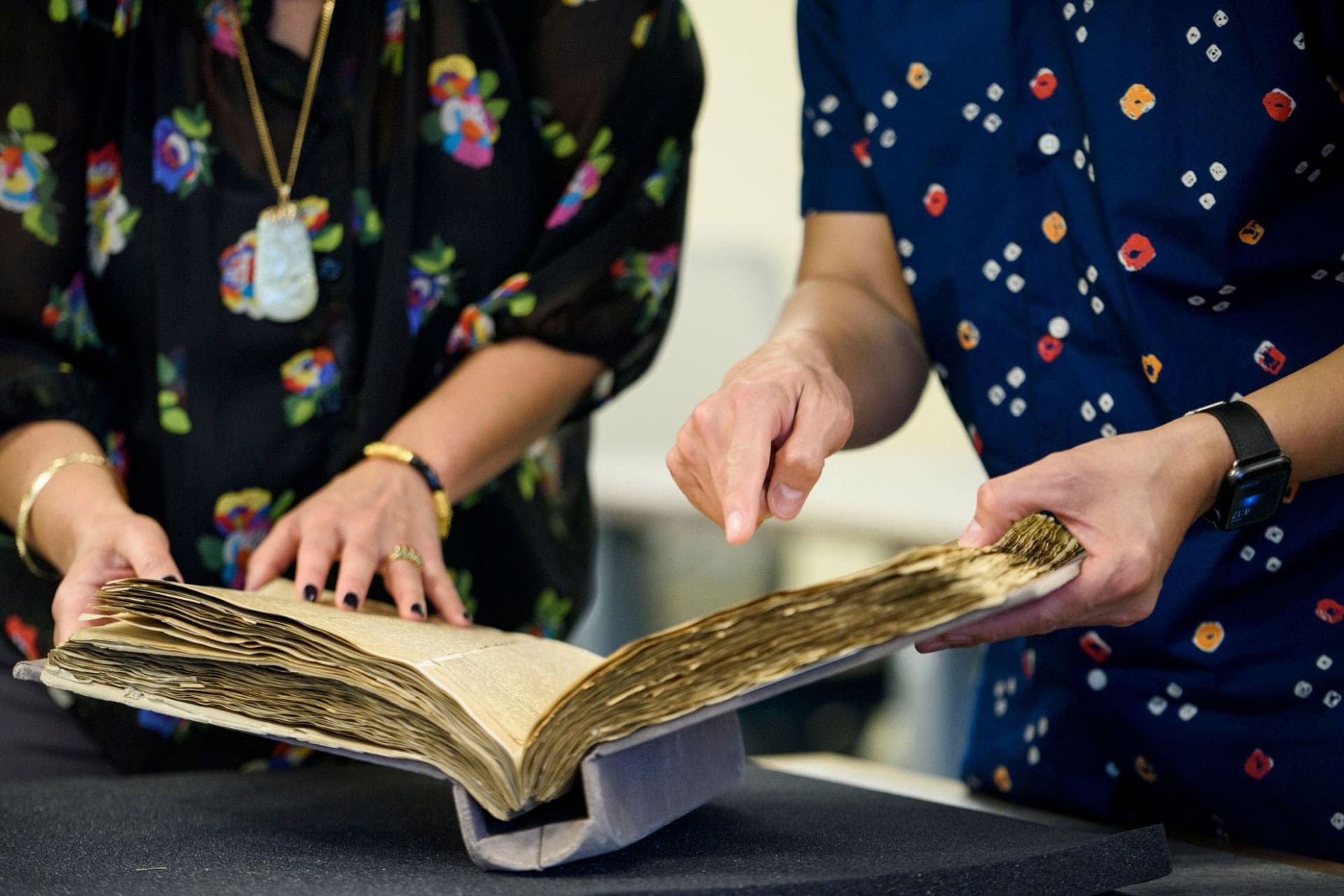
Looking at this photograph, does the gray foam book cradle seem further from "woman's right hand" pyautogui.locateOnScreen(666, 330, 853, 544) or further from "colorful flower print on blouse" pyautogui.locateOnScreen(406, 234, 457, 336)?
"colorful flower print on blouse" pyautogui.locateOnScreen(406, 234, 457, 336)

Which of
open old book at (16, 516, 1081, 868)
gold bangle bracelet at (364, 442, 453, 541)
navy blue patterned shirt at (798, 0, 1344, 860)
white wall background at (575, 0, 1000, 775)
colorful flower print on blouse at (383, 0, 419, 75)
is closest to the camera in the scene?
open old book at (16, 516, 1081, 868)

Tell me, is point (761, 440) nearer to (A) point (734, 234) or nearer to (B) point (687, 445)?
(B) point (687, 445)

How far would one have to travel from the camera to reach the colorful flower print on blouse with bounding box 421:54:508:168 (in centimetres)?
86

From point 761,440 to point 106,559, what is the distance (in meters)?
0.36

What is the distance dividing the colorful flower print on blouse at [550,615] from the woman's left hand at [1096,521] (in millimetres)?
513

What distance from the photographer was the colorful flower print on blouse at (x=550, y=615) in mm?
953

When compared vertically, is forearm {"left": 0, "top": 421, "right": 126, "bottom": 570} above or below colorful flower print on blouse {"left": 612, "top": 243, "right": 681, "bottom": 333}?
below

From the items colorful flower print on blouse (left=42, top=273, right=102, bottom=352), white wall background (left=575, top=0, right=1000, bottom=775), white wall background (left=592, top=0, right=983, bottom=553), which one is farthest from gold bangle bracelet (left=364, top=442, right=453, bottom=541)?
white wall background (left=592, top=0, right=983, bottom=553)

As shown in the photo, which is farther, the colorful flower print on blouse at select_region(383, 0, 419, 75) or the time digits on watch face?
the colorful flower print on blouse at select_region(383, 0, 419, 75)

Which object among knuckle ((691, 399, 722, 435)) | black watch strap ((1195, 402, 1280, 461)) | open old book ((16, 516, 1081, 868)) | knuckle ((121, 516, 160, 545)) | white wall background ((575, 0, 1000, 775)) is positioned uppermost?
black watch strap ((1195, 402, 1280, 461))

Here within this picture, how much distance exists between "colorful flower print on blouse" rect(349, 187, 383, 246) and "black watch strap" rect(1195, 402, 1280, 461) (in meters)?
0.56

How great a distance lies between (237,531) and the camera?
83 cm

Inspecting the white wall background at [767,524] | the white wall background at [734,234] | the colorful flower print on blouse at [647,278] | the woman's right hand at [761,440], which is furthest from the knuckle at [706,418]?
the white wall background at [734,234]

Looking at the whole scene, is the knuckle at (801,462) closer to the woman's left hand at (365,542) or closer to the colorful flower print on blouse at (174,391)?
the woman's left hand at (365,542)
